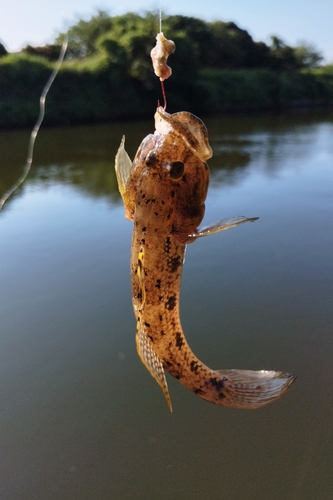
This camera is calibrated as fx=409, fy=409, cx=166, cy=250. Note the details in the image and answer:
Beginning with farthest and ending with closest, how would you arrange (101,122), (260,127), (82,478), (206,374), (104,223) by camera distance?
(101,122) < (260,127) < (104,223) < (82,478) < (206,374)

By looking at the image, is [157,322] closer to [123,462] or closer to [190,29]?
[123,462]

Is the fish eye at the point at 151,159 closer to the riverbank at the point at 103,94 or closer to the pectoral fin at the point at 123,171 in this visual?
the pectoral fin at the point at 123,171

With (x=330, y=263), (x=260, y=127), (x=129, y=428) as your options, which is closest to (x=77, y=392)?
(x=129, y=428)

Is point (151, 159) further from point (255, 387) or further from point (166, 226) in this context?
point (255, 387)

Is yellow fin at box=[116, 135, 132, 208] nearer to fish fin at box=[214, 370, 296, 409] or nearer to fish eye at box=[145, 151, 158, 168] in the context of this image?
fish eye at box=[145, 151, 158, 168]

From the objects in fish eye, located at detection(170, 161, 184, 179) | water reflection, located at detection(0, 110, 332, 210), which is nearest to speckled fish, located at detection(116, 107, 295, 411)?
fish eye, located at detection(170, 161, 184, 179)

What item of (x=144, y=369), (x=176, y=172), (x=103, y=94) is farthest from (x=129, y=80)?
(x=176, y=172)
